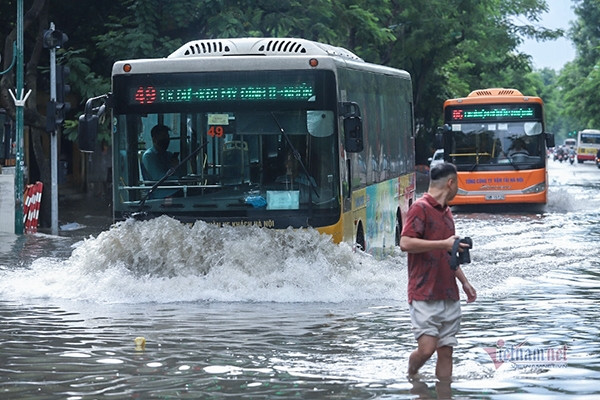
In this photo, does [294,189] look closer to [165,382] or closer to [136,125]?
[136,125]

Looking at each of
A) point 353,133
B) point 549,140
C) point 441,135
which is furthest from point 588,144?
point 353,133

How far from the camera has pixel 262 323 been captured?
13016mm

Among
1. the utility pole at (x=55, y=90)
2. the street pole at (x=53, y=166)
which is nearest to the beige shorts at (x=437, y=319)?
the utility pole at (x=55, y=90)

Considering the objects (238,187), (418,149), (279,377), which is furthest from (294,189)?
(418,149)

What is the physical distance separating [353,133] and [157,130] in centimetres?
234

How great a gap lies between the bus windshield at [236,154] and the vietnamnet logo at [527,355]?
170 inches

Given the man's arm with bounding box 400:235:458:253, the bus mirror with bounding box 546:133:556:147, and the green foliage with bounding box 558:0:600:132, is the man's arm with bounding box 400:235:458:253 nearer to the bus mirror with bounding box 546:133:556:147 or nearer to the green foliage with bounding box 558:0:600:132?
the bus mirror with bounding box 546:133:556:147

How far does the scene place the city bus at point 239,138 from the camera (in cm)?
1516

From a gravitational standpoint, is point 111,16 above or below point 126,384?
above

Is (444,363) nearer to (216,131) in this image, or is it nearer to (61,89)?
(216,131)

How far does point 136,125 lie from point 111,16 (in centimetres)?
1665

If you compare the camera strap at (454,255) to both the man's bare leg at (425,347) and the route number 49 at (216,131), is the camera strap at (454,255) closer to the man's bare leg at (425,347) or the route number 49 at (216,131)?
the man's bare leg at (425,347)

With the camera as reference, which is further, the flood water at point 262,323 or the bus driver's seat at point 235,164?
the bus driver's seat at point 235,164

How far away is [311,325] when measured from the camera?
42.2 feet
